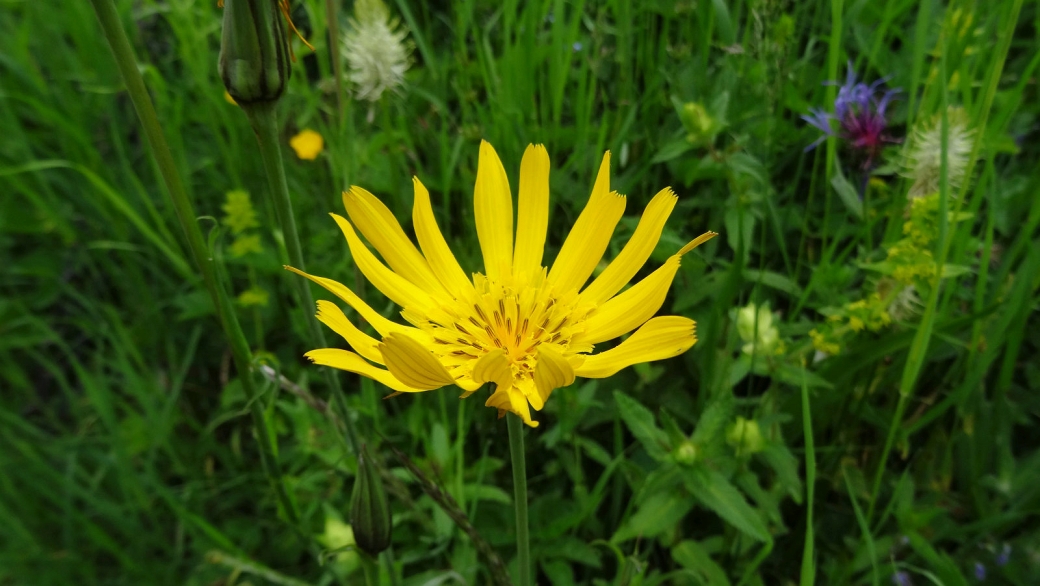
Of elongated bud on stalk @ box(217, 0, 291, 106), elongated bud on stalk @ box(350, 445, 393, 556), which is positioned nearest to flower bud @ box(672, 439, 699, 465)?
elongated bud on stalk @ box(350, 445, 393, 556)

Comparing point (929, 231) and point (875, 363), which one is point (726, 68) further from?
point (875, 363)

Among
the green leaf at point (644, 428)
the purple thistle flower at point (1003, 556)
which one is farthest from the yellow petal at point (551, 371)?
the purple thistle flower at point (1003, 556)

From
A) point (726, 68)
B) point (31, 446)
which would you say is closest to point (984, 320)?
point (726, 68)

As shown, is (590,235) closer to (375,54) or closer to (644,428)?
(644,428)

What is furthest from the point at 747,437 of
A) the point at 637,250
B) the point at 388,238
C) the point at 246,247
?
the point at 246,247

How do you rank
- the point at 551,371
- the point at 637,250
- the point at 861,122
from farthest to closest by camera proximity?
the point at 861,122
the point at 637,250
the point at 551,371
